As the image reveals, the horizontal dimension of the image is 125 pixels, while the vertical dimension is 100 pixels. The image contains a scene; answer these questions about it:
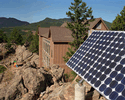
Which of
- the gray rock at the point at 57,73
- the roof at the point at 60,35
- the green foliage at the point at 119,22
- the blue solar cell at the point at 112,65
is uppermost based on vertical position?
the green foliage at the point at 119,22

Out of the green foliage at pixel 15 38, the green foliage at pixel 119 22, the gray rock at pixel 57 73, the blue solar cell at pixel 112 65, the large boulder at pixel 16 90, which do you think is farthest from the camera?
the green foliage at pixel 15 38

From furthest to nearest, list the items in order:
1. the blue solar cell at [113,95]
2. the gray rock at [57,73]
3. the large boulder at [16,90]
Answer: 1. the gray rock at [57,73]
2. the large boulder at [16,90]
3. the blue solar cell at [113,95]

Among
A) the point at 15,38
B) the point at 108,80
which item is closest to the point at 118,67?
the point at 108,80

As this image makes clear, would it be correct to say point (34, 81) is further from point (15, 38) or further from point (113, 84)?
point (15, 38)

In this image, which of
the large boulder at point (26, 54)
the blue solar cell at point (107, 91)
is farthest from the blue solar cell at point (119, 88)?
the large boulder at point (26, 54)

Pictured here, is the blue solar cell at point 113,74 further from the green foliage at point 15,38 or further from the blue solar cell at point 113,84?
the green foliage at point 15,38

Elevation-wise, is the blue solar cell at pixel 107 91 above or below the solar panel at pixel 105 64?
below

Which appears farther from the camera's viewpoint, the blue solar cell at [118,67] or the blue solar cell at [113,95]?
the blue solar cell at [118,67]

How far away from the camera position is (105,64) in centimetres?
510

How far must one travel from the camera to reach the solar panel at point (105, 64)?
4102 mm

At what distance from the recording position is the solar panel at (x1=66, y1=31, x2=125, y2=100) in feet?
13.5

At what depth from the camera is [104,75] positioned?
4.74 m

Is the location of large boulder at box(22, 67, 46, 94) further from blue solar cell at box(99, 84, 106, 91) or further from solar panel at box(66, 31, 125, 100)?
blue solar cell at box(99, 84, 106, 91)

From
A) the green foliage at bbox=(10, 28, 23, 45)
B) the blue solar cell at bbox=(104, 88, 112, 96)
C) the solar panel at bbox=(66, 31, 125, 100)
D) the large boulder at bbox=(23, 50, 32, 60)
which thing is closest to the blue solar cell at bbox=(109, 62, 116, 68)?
the solar panel at bbox=(66, 31, 125, 100)
